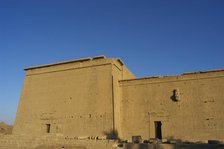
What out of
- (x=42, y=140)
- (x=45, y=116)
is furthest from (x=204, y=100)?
(x=45, y=116)

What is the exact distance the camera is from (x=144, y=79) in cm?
1620

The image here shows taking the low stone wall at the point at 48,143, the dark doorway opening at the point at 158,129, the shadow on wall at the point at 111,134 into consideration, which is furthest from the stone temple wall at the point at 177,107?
the low stone wall at the point at 48,143

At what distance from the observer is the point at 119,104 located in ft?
53.0

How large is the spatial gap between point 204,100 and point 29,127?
42.8 feet

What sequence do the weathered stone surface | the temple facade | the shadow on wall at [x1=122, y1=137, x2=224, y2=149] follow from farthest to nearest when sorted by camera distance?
the temple facade < the weathered stone surface < the shadow on wall at [x1=122, y1=137, x2=224, y2=149]

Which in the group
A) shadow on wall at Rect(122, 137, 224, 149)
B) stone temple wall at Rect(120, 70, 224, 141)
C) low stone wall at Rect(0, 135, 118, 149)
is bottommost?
low stone wall at Rect(0, 135, 118, 149)

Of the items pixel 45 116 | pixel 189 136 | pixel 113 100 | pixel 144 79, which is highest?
pixel 144 79

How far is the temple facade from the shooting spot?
1432 centimetres

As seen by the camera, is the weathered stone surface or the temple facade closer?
the weathered stone surface

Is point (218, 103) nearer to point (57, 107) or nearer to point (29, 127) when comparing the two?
point (57, 107)

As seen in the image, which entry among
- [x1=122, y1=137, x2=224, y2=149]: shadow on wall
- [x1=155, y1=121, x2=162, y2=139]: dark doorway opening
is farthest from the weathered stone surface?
[x1=122, y1=137, x2=224, y2=149]: shadow on wall

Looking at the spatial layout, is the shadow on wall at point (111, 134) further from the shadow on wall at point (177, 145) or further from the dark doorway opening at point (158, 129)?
the shadow on wall at point (177, 145)

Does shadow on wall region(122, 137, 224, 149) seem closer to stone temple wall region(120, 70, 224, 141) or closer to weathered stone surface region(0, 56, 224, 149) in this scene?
weathered stone surface region(0, 56, 224, 149)

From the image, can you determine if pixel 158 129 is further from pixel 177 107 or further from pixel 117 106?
pixel 117 106
